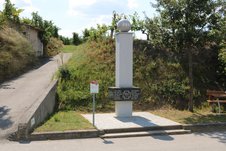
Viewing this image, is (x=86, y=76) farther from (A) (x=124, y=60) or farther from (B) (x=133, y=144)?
(B) (x=133, y=144)

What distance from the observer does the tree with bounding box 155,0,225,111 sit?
1331 centimetres

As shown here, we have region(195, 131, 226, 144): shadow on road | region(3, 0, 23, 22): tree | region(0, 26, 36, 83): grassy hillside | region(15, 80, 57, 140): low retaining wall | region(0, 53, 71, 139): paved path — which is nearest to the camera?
region(15, 80, 57, 140): low retaining wall

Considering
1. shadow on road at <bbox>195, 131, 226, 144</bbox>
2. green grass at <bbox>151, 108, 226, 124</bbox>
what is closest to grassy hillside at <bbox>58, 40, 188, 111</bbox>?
green grass at <bbox>151, 108, 226, 124</bbox>

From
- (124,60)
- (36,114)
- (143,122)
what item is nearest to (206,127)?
(143,122)

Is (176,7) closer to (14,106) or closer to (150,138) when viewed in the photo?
(150,138)

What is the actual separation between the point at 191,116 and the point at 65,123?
4990 millimetres

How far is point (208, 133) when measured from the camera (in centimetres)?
1095

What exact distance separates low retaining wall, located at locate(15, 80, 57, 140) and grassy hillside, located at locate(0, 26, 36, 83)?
5815 mm

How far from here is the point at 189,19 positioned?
44.1 feet

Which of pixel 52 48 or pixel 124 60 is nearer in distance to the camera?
pixel 124 60

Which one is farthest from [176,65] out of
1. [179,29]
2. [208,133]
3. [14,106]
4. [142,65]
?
[14,106]

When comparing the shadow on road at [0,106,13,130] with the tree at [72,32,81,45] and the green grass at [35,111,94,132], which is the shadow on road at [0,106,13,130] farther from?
the tree at [72,32,81,45]

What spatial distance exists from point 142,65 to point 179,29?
5080 mm

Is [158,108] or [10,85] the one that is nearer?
[158,108]
